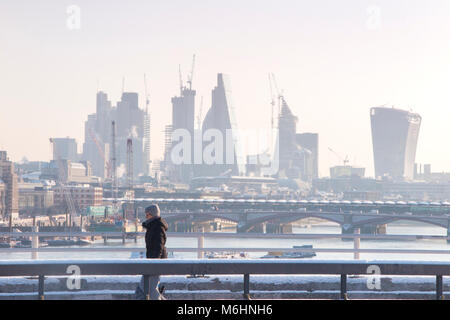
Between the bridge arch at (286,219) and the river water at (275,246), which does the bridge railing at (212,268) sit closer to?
the river water at (275,246)

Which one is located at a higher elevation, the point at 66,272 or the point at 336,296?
the point at 66,272

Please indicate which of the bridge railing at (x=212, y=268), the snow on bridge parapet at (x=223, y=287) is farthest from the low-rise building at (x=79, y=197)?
the bridge railing at (x=212, y=268)

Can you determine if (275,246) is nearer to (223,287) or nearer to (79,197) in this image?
(223,287)

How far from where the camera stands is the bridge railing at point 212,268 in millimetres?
7551

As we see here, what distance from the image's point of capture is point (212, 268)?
7.70 m

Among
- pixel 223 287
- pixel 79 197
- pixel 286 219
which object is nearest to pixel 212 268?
pixel 223 287

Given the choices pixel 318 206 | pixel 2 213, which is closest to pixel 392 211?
pixel 318 206

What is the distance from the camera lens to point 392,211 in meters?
126

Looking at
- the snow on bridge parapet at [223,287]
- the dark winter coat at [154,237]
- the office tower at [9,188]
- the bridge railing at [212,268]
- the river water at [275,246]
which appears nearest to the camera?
the bridge railing at [212,268]

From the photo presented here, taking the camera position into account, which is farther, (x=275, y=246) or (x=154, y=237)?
(x=275, y=246)

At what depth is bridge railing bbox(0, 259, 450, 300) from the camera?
24.8ft
